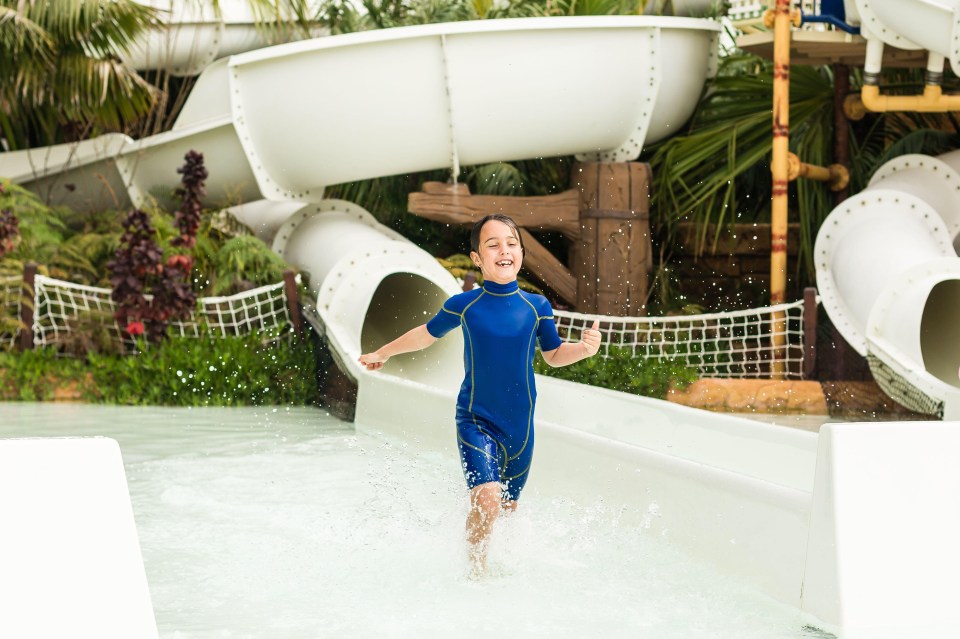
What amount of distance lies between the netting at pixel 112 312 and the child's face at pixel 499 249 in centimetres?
504

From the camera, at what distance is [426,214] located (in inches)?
364

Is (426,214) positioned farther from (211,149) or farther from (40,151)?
(40,151)

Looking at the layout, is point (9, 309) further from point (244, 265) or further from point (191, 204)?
point (244, 265)

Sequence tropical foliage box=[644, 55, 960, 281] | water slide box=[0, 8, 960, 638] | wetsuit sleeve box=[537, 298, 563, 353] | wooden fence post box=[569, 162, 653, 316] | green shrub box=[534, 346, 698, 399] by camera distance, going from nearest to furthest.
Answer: wetsuit sleeve box=[537, 298, 563, 353] < water slide box=[0, 8, 960, 638] < green shrub box=[534, 346, 698, 399] < wooden fence post box=[569, 162, 653, 316] < tropical foliage box=[644, 55, 960, 281]

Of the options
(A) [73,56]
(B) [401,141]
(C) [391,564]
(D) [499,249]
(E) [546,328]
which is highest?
(A) [73,56]

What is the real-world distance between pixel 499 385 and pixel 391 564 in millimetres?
705

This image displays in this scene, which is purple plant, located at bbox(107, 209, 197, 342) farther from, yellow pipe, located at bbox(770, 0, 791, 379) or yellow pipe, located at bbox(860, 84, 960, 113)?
yellow pipe, located at bbox(860, 84, 960, 113)

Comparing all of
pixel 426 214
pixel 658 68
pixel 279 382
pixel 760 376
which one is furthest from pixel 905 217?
Answer: pixel 279 382

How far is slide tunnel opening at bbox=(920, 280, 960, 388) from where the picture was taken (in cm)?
753

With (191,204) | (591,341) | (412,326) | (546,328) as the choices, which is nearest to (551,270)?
(412,326)

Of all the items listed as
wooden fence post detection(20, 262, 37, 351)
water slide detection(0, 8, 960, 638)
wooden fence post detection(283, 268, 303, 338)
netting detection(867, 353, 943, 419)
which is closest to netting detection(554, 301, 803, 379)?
netting detection(867, 353, 943, 419)

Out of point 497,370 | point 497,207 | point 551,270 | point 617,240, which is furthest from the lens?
point 551,270

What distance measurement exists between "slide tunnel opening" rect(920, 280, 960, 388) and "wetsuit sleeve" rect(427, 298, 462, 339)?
14.7 feet

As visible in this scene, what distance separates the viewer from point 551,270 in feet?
31.6
